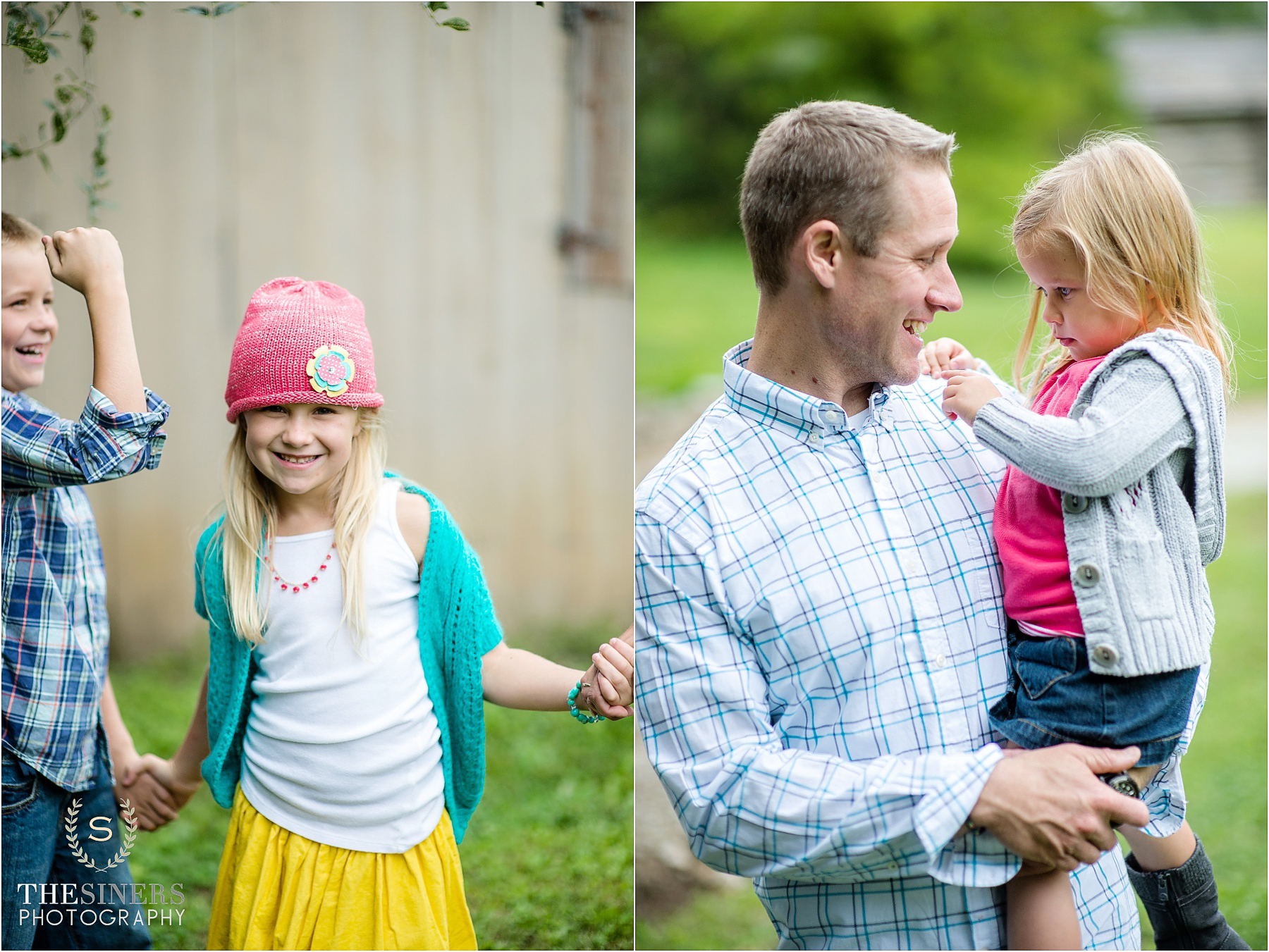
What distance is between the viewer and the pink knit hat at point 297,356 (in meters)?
1.85

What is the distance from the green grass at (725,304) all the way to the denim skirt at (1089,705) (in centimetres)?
415

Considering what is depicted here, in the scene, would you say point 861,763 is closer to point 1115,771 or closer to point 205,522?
point 1115,771

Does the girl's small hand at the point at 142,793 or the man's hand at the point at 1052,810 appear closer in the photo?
the man's hand at the point at 1052,810

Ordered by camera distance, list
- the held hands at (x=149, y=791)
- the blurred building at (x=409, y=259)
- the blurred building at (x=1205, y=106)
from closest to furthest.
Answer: the held hands at (x=149, y=791)
the blurred building at (x=409, y=259)
the blurred building at (x=1205, y=106)

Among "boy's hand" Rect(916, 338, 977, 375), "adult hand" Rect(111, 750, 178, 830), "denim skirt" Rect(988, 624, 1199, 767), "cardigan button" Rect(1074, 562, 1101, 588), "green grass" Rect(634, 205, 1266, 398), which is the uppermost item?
"green grass" Rect(634, 205, 1266, 398)

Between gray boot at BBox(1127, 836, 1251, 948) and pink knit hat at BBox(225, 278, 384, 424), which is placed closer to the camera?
pink knit hat at BBox(225, 278, 384, 424)

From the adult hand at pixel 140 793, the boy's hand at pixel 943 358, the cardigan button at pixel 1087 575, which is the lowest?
the adult hand at pixel 140 793

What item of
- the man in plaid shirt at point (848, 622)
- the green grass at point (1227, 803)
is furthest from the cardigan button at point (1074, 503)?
the green grass at point (1227, 803)

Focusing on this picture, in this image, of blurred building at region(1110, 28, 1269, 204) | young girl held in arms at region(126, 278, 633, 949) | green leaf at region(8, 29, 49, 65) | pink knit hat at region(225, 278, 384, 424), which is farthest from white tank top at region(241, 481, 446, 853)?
blurred building at region(1110, 28, 1269, 204)

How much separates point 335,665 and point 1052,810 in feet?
3.90

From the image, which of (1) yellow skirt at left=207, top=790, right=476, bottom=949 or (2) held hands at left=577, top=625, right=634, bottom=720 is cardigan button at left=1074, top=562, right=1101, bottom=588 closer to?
(2) held hands at left=577, top=625, right=634, bottom=720

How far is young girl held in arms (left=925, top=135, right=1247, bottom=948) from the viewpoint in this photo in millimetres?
1648

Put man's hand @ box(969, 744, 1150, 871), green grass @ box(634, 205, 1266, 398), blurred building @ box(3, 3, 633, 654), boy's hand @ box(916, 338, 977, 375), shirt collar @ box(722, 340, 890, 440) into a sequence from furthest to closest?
green grass @ box(634, 205, 1266, 398)
blurred building @ box(3, 3, 633, 654)
boy's hand @ box(916, 338, 977, 375)
shirt collar @ box(722, 340, 890, 440)
man's hand @ box(969, 744, 1150, 871)

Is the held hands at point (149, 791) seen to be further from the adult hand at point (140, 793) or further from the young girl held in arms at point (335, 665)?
the young girl held in arms at point (335, 665)
